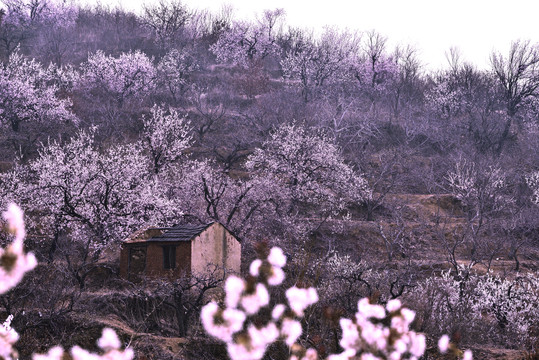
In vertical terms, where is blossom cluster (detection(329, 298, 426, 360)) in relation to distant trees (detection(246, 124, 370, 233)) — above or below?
below

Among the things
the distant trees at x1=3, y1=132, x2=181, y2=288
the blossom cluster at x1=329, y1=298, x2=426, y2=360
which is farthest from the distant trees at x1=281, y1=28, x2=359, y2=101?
the blossom cluster at x1=329, y1=298, x2=426, y2=360

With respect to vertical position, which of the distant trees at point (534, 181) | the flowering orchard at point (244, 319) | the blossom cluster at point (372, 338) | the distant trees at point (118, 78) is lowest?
the blossom cluster at point (372, 338)

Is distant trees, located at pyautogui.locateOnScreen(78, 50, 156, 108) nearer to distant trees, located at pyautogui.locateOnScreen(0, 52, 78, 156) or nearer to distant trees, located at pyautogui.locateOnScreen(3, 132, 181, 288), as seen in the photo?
distant trees, located at pyautogui.locateOnScreen(0, 52, 78, 156)

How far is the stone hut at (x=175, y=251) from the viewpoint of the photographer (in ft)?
86.2

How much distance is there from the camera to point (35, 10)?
270 ft

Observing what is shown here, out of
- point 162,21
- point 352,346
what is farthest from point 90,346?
point 162,21

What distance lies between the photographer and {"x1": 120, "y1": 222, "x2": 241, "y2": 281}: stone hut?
26.3 metres

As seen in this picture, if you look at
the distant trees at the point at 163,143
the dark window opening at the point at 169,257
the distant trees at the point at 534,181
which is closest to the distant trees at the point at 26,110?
the distant trees at the point at 163,143

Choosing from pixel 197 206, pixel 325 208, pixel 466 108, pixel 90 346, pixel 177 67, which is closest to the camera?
pixel 90 346

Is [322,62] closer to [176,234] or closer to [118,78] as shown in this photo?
[118,78]

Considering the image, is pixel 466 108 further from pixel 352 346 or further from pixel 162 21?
pixel 352 346

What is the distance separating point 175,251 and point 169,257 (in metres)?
0.44

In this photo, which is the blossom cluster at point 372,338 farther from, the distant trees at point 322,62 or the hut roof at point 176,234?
the distant trees at point 322,62

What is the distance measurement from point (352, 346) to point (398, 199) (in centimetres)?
3990
